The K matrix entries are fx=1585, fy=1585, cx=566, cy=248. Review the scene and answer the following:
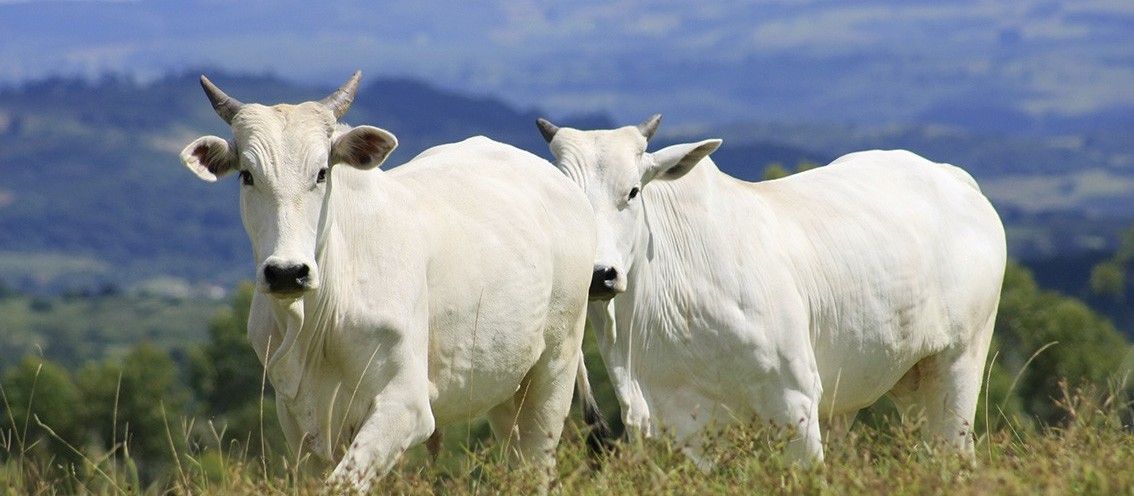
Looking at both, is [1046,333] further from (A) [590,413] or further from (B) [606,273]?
(B) [606,273]

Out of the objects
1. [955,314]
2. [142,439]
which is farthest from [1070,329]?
[955,314]

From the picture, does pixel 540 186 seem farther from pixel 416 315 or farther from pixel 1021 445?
pixel 1021 445

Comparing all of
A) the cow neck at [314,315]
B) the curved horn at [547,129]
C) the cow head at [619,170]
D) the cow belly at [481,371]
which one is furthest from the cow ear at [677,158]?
the cow neck at [314,315]

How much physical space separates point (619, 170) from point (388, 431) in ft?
9.84

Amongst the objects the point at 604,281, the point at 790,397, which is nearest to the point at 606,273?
the point at 604,281

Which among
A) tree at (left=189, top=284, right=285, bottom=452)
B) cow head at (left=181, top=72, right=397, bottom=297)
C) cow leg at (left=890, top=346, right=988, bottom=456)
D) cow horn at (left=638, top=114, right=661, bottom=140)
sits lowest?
tree at (left=189, top=284, right=285, bottom=452)

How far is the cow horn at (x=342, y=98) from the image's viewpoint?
8007mm

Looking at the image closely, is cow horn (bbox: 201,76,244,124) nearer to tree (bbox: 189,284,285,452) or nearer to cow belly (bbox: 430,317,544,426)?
cow belly (bbox: 430,317,544,426)

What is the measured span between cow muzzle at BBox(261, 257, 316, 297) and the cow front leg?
32.6 inches

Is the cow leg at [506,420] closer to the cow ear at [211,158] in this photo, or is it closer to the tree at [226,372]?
the cow ear at [211,158]

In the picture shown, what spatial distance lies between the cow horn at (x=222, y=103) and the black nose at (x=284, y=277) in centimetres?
99

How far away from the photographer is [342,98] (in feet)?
26.7

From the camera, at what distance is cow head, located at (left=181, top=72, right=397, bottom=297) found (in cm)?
727

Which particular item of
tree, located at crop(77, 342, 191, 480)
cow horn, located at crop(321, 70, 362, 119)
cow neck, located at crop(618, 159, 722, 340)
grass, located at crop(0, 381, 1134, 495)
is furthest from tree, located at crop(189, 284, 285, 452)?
grass, located at crop(0, 381, 1134, 495)
